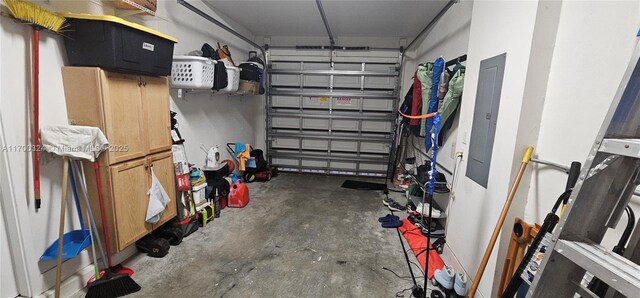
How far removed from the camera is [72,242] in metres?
1.83

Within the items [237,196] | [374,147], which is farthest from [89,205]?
[374,147]

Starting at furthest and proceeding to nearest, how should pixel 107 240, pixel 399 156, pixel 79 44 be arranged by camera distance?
pixel 399 156 < pixel 107 240 < pixel 79 44

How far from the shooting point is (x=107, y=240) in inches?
75.3

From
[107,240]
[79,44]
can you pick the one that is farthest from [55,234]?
[79,44]

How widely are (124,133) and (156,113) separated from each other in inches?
14.6

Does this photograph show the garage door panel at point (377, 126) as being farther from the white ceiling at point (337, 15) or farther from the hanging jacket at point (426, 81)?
the hanging jacket at point (426, 81)

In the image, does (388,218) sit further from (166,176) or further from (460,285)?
(166,176)

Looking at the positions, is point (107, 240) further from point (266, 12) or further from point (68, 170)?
point (266, 12)

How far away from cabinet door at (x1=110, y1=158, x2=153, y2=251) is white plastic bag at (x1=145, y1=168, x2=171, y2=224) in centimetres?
4

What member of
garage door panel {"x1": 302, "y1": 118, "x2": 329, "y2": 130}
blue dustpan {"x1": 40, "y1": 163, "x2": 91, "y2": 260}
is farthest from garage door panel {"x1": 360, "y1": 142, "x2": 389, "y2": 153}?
blue dustpan {"x1": 40, "y1": 163, "x2": 91, "y2": 260}

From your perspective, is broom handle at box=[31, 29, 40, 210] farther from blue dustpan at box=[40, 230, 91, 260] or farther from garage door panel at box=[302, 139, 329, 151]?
garage door panel at box=[302, 139, 329, 151]

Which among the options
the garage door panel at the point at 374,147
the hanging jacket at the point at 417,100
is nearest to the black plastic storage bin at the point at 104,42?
the hanging jacket at the point at 417,100

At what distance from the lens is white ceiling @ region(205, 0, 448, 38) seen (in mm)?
3326

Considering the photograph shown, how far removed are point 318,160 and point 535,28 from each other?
430 centimetres
